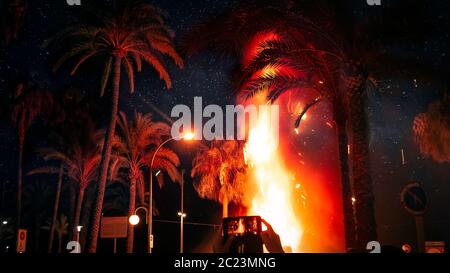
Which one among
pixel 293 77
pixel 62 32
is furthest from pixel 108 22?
pixel 293 77

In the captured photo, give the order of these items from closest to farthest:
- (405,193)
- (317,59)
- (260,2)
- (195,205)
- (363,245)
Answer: (405,193), (363,245), (260,2), (317,59), (195,205)

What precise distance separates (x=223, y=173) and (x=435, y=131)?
54.1 feet

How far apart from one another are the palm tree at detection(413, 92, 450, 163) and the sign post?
59.0 feet

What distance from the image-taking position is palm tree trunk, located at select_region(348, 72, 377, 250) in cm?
1180

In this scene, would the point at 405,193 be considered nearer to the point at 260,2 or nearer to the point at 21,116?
the point at 260,2

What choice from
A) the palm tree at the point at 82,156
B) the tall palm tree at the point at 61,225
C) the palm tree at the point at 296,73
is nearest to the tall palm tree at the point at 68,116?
the palm tree at the point at 82,156

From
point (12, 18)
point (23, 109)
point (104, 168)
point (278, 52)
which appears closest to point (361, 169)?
point (278, 52)

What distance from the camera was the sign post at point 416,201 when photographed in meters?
7.82

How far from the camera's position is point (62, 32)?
23562mm

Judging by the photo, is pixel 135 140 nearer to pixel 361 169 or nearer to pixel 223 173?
pixel 223 173

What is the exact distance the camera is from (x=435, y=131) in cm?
2588
